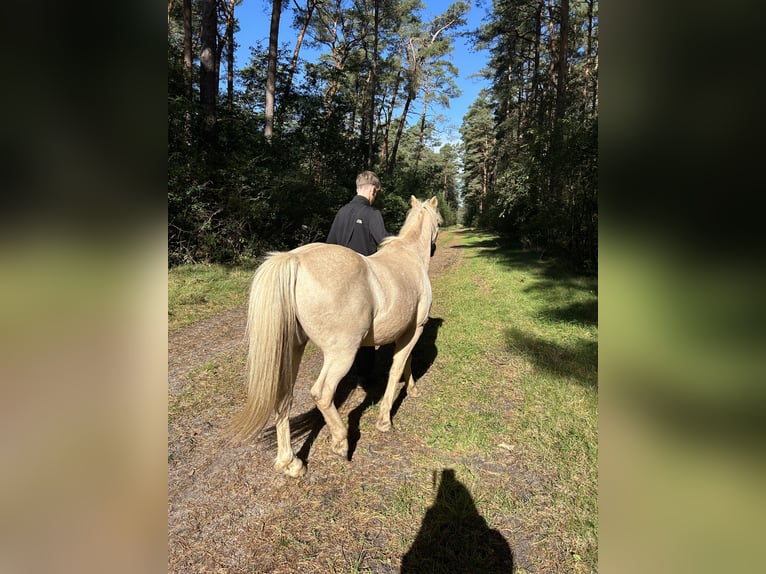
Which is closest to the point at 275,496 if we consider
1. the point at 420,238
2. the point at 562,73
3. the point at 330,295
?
the point at 330,295

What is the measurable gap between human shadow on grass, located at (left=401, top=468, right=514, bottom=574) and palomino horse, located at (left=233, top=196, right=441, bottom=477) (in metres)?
0.90

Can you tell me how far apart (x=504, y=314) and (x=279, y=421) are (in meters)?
5.64

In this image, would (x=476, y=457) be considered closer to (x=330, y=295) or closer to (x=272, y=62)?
(x=330, y=295)

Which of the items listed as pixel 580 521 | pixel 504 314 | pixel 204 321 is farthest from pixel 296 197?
pixel 580 521

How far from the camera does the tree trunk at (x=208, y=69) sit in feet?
30.6

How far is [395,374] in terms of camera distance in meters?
3.76

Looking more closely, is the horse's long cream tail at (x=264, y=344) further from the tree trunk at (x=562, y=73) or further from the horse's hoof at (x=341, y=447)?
the tree trunk at (x=562, y=73)

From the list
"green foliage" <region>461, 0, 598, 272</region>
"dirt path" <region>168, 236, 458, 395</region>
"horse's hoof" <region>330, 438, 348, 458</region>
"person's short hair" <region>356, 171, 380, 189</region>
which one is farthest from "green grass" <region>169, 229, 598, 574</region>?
"green foliage" <region>461, 0, 598, 272</region>

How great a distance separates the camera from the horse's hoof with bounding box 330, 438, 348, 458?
3.00 meters

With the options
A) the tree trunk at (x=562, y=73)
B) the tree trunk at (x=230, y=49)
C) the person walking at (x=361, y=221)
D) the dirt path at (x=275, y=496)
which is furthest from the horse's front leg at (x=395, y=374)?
the tree trunk at (x=230, y=49)

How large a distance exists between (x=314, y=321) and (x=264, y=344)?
1.29 ft

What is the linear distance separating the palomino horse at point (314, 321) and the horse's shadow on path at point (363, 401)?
0.33 meters
